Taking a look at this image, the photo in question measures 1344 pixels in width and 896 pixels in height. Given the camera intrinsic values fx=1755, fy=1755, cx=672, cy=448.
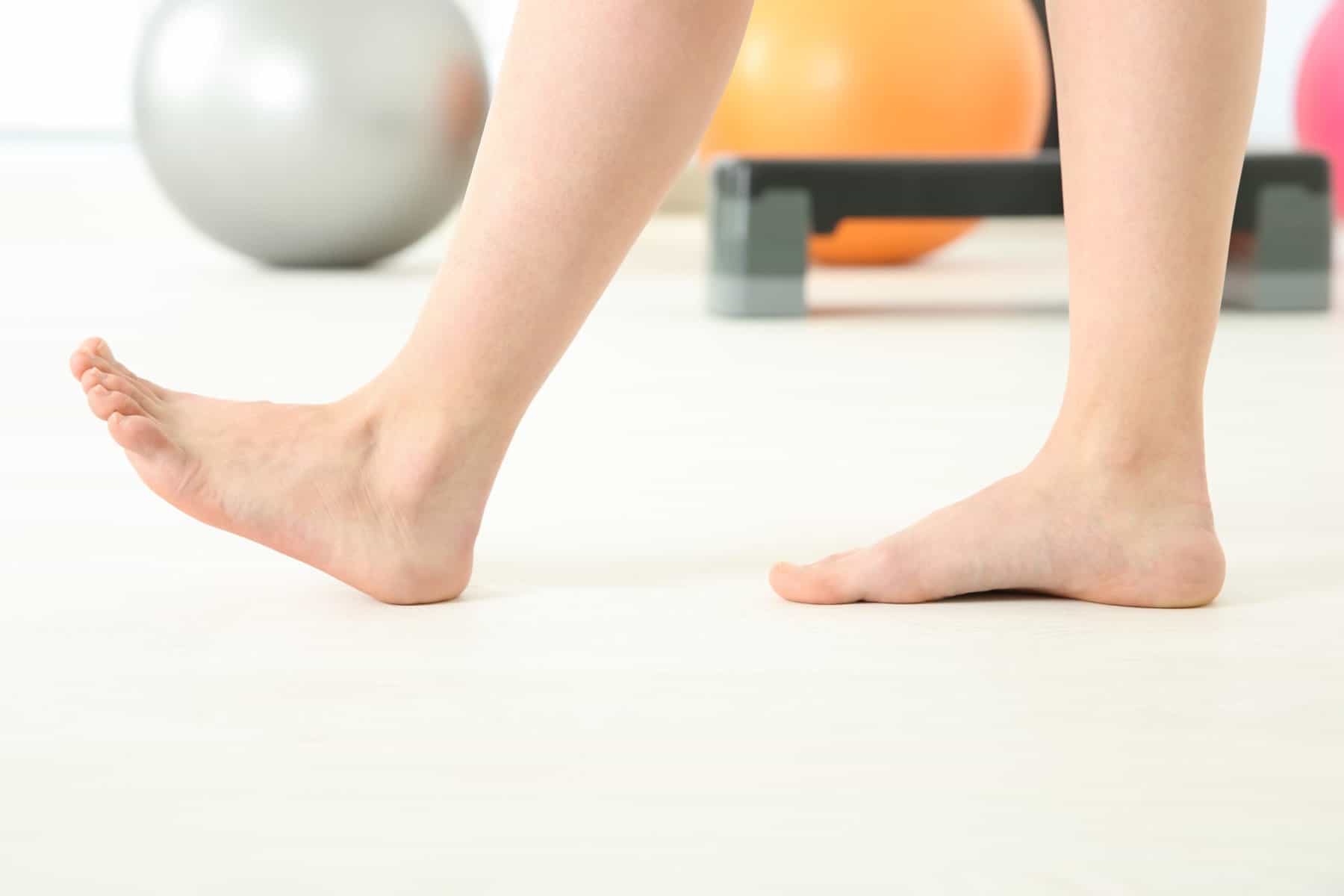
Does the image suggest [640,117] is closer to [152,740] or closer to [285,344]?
[152,740]

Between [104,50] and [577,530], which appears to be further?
[104,50]

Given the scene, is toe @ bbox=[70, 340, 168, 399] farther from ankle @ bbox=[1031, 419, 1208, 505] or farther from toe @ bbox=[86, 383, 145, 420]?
ankle @ bbox=[1031, 419, 1208, 505]

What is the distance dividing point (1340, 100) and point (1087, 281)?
8.95ft

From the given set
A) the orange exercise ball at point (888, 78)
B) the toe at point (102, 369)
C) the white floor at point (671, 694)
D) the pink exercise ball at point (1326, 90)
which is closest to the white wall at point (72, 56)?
the pink exercise ball at point (1326, 90)

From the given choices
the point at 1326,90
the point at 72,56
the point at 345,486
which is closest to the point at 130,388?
the point at 345,486

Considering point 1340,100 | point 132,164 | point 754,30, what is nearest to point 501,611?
point 754,30

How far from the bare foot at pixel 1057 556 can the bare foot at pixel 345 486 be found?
0.58ft

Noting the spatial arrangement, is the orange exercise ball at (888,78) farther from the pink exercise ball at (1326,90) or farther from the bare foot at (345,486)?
the bare foot at (345,486)

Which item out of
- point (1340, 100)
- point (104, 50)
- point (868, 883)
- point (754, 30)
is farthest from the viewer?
point (104, 50)

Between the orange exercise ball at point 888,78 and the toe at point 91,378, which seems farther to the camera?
the orange exercise ball at point 888,78

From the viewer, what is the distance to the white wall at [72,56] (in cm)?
478

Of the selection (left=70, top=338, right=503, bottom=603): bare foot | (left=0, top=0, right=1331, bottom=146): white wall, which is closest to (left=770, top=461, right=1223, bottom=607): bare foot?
(left=70, top=338, right=503, bottom=603): bare foot

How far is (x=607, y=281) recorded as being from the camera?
3.09ft

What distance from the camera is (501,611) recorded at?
93cm
